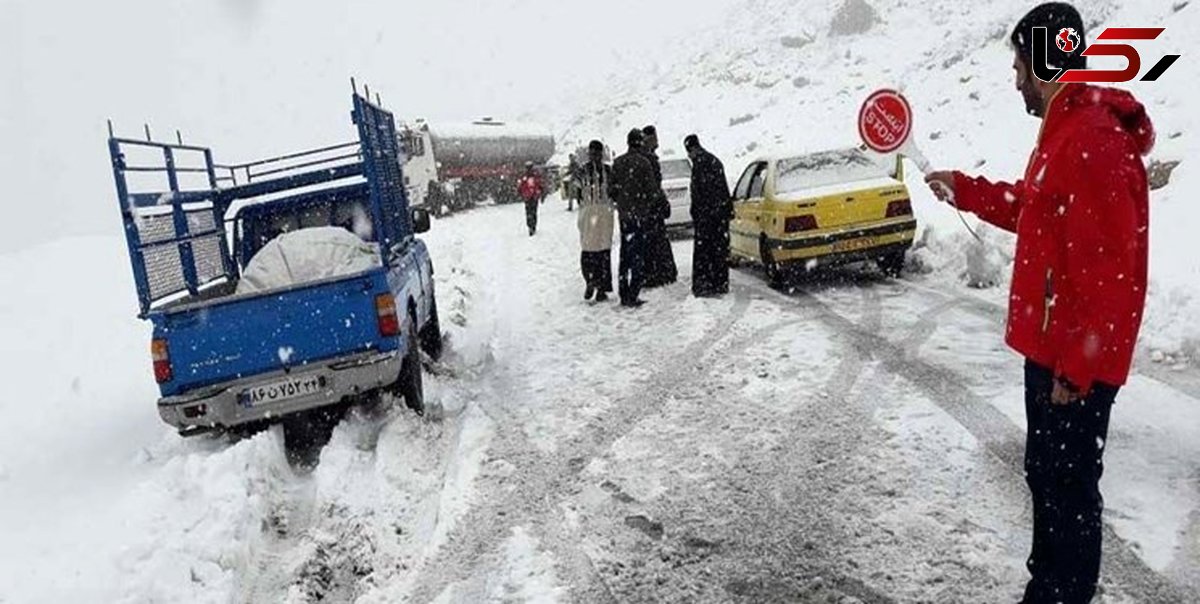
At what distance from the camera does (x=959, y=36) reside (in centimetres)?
3011

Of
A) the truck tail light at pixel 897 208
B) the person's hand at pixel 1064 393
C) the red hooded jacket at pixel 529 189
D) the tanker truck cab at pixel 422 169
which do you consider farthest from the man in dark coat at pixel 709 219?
the tanker truck cab at pixel 422 169

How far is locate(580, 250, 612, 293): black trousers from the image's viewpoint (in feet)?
34.8

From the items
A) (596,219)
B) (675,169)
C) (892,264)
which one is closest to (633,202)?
(596,219)

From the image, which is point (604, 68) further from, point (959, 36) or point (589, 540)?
point (589, 540)

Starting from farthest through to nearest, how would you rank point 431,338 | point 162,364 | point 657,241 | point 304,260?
point 657,241
point 431,338
point 304,260
point 162,364

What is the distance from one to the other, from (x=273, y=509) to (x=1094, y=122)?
4.59 m

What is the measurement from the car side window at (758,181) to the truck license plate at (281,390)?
645 cm

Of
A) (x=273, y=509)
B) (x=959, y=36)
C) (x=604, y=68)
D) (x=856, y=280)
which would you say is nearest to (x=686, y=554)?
(x=273, y=509)

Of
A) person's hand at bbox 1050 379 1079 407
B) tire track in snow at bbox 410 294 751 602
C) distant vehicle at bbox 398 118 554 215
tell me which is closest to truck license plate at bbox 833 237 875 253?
tire track in snow at bbox 410 294 751 602

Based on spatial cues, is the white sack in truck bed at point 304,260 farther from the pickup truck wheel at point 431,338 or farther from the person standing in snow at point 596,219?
the person standing in snow at point 596,219

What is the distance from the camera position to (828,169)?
10102 millimetres

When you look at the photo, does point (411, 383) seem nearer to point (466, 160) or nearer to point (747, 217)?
point (747, 217)

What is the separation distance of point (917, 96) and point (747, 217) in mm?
16806

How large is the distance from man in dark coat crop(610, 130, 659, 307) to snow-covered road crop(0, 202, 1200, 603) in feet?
7.38
